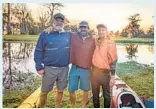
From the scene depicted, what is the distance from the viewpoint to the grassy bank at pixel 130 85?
2303 millimetres

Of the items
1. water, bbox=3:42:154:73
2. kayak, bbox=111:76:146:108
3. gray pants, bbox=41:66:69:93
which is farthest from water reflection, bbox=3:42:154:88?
kayak, bbox=111:76:146:108

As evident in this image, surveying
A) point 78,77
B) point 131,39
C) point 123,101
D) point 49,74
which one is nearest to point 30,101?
point 49,74

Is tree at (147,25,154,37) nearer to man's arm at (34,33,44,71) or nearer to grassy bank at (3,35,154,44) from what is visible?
grassy bank at (3,35,154,44)

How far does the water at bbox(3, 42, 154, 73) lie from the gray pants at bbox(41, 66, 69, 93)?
0.11 metres

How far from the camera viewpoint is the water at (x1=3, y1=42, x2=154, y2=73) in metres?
2.29

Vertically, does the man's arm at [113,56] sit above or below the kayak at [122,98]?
above

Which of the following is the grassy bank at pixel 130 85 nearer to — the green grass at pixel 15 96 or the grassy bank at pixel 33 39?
the green grass at pixel 15 96

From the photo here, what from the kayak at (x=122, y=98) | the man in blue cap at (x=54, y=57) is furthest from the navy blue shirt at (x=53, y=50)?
the kayak at (x=122, y=98)

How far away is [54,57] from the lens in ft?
7.47

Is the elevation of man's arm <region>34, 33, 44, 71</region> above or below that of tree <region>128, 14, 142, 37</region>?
below

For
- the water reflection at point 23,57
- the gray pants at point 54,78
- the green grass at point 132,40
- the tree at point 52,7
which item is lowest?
the gray pants at point 54,78

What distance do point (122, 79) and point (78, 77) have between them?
1.08 feet

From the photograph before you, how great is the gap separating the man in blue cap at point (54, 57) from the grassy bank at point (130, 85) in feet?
0.23

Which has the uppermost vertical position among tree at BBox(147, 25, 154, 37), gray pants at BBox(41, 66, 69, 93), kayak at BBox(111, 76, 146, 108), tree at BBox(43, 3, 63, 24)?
tree at BBox(43, 3, 63, 24)
